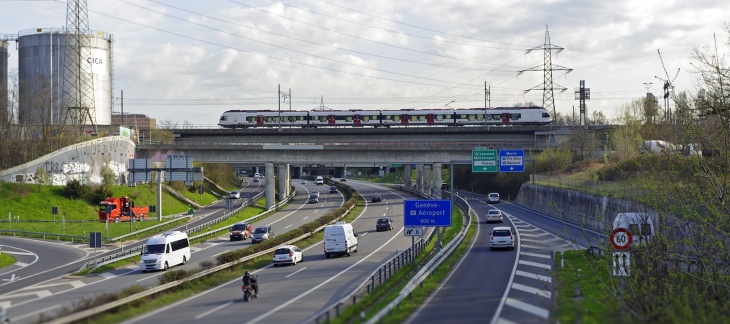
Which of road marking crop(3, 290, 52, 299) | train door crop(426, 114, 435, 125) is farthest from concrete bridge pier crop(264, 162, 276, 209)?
road marking crop(3, 290, 52, 299)

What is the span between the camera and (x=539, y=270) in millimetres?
35031

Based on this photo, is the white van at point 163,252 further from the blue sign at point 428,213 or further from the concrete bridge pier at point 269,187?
the concrete bridge pier at point 269,187

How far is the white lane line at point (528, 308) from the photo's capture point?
73.1 feet

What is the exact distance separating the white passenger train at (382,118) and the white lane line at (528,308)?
8525 cm

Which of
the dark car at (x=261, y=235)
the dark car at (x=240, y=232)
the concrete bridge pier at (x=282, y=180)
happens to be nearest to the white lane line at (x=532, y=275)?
the dark car at (x=261, y=235)

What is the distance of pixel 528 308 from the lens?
921 inches

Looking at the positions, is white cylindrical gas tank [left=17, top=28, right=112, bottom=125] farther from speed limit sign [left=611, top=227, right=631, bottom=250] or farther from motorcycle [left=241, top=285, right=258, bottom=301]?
speed limit sign [left=611, top=227, right=631, bottom=250]

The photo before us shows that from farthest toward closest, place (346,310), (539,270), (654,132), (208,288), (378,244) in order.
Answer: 1. (654,132)
2. (378,244)
3. (539,270)
4. (208,288)
5. (346,310)

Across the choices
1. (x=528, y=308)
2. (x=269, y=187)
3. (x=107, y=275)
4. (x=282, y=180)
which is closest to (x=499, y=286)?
(x=528, y=308)

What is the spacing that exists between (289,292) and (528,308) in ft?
36.1

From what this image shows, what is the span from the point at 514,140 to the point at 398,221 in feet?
141

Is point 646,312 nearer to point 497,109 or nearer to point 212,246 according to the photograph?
point 212,246

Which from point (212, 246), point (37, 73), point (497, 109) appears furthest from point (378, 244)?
point (37, 73)

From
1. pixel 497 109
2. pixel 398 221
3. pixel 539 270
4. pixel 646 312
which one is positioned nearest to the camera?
pixel 646 312
